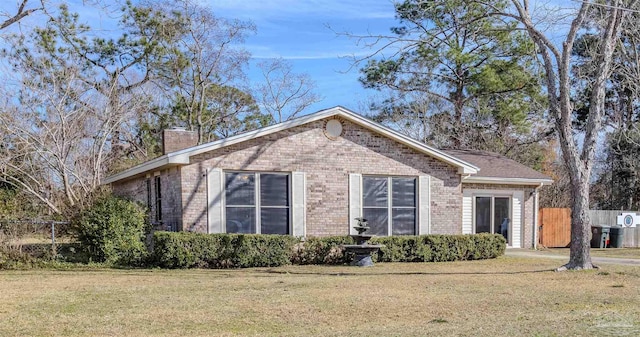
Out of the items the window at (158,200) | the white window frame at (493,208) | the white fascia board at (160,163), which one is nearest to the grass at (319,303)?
the white fascia board at (160,163)

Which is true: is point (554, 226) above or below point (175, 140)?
below

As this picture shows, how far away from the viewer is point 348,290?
379 inches

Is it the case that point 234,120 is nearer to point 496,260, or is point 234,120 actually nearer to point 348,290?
point 496,260

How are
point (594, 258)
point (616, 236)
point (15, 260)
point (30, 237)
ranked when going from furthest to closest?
point (616, 236)
point (594, 258)
point (30, 237)
point (15, 260)

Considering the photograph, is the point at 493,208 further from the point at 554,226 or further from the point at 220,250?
the point at 220,250

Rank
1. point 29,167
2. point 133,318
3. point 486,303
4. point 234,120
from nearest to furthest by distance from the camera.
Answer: point 133,318 < point 486,303 < point 29,167 < point 234,120

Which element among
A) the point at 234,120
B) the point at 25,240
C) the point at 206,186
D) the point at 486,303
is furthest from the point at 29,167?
the point at 486,303

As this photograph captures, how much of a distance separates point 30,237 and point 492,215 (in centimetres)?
1440

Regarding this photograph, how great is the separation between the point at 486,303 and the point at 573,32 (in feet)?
23.9

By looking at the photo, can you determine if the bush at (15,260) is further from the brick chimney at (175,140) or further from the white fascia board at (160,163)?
the brick chimney at (175,140)

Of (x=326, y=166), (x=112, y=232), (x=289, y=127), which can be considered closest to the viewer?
(x=112, y=232)

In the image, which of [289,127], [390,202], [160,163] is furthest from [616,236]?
[160,163]

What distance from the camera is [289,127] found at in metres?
15.2

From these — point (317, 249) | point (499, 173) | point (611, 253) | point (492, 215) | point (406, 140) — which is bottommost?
point (611, 253)
